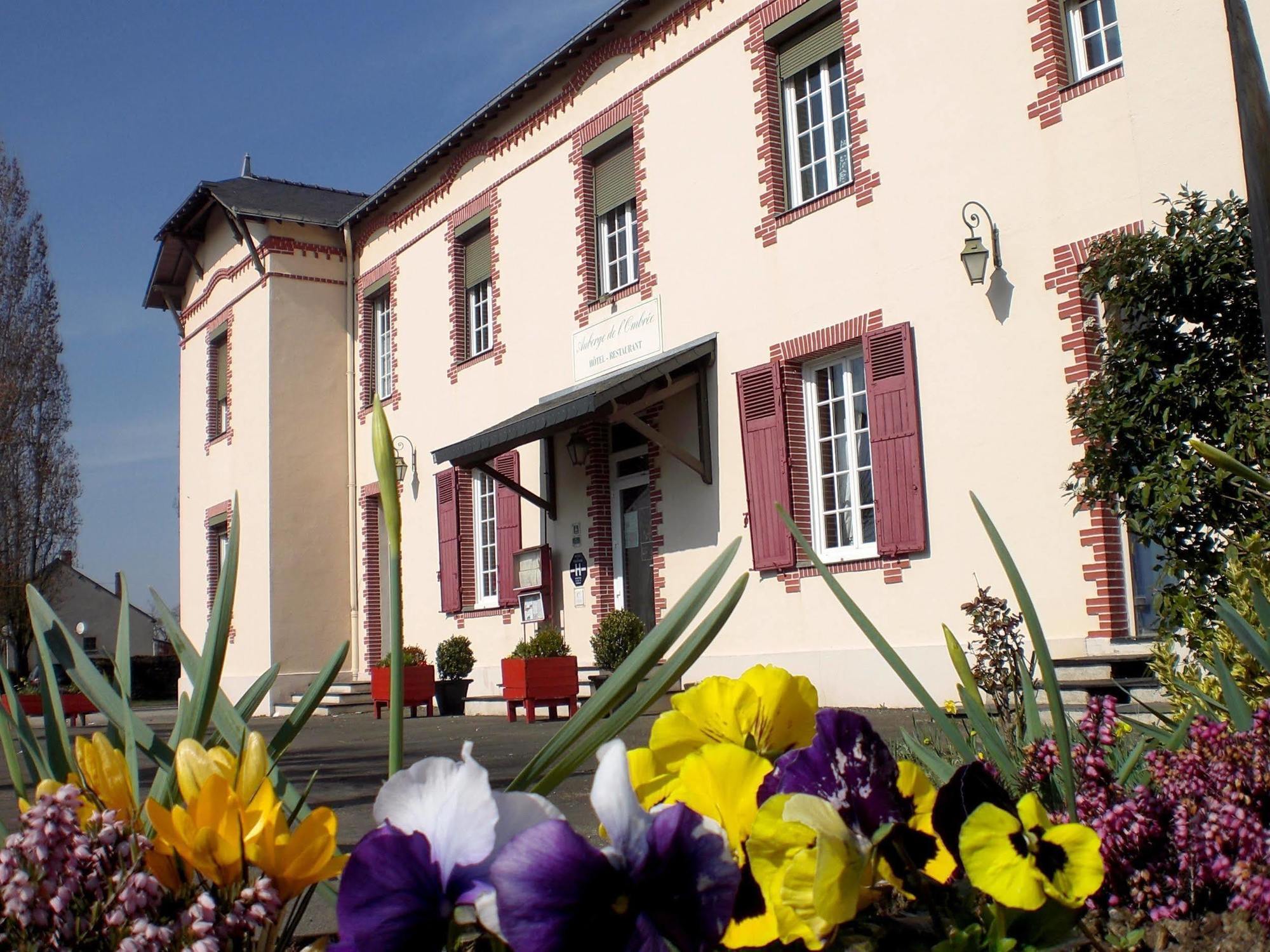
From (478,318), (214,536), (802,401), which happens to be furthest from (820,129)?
(214,536)

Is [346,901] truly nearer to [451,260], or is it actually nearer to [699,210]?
[699,210]

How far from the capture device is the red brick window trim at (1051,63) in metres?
9.22

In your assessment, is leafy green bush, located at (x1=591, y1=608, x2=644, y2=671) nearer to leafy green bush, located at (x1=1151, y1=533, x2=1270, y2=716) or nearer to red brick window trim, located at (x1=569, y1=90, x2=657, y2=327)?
red brick window trim, located at (x1=569, y1=90, x2=657, y2=327)

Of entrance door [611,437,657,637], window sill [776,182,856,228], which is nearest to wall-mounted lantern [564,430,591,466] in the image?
entrance door [611,437,657,637]

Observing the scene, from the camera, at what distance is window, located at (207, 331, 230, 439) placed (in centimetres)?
2178

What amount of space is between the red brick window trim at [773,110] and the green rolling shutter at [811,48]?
0.26ft

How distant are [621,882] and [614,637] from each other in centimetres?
1207

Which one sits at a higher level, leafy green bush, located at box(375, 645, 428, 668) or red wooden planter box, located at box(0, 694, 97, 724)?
leafy green bush, located at box(375, 645, 428, 668)

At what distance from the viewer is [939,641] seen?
998cm

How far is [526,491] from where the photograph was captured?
14.2 meters

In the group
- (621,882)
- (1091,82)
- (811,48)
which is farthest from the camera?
(811,48)

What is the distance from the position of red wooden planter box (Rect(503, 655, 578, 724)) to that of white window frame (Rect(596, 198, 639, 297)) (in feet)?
13.5

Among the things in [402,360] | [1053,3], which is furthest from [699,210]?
[402,360]

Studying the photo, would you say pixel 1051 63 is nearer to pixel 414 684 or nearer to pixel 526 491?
pixel 526 491
